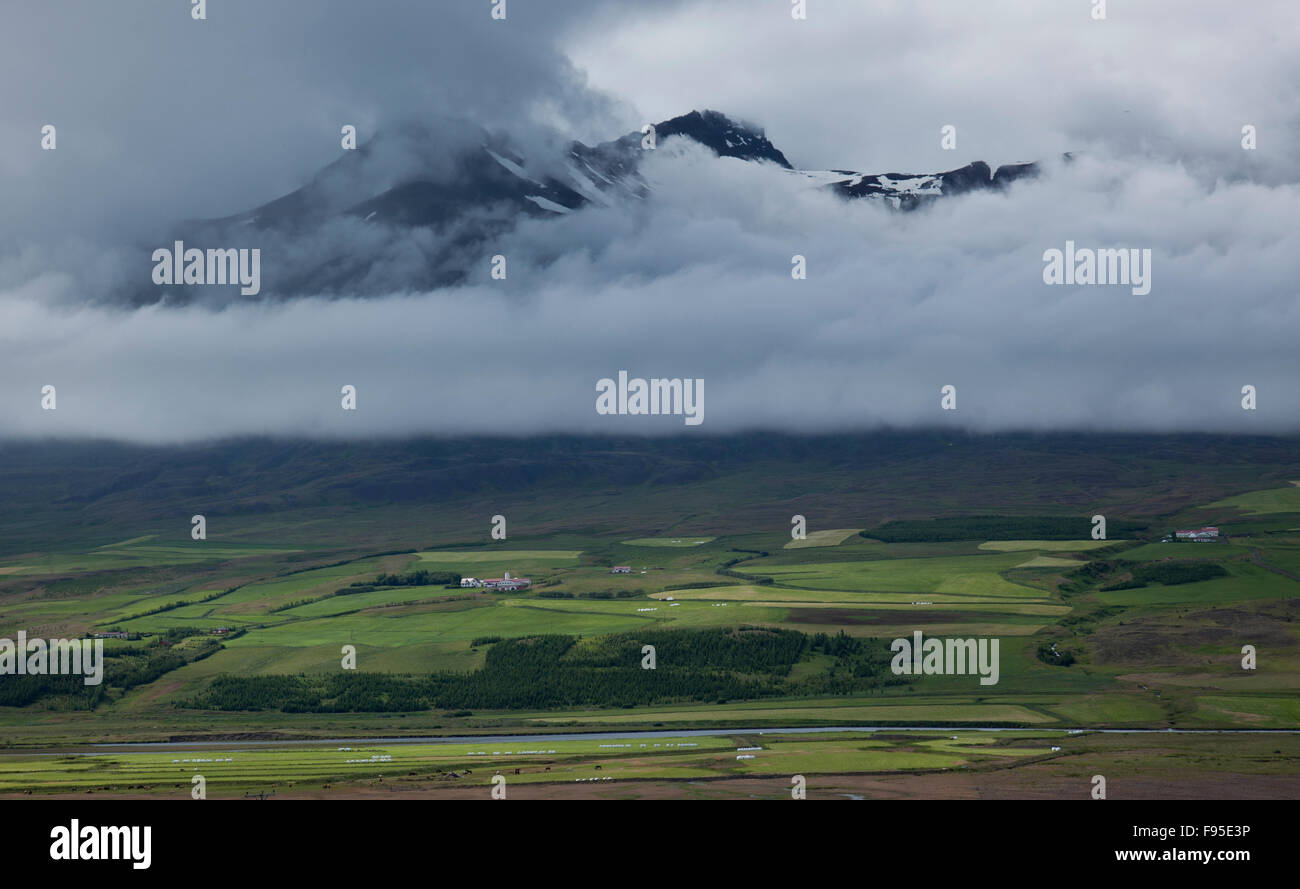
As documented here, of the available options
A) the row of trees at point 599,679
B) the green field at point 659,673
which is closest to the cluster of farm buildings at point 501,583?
the green field at point 659,673

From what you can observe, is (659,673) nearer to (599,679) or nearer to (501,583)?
(599,679)

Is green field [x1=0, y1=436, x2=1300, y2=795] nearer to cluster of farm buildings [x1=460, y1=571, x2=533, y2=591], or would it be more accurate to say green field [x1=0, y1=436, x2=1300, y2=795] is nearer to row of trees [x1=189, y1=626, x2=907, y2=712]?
row of trees [x1=189, y1=626, x2=907, y2=712]

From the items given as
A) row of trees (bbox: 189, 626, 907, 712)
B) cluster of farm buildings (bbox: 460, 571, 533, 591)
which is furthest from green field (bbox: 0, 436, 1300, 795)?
cluster of farm buildings (bbox: 460, 571, 533, 591)

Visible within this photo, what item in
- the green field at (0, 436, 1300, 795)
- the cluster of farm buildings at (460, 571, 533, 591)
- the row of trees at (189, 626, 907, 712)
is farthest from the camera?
the cluster of farm buildings at (460, 571, 533, 591)

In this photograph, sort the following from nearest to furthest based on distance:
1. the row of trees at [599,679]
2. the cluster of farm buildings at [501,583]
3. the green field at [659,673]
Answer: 1. the green field at [659,673]
2. the row of trees at [599,679]
3. the cluster of farm buildings at [501,583]

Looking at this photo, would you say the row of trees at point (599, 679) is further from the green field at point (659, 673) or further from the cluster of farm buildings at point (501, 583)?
the cluster of farm buildings at point (501, 583)

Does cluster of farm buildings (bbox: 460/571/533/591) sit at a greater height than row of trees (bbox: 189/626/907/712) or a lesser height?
greater

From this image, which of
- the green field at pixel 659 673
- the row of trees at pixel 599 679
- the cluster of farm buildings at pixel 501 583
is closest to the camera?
the green field at pixel 659 673

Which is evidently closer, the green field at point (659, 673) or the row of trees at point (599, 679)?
the green field at point (659, 673)

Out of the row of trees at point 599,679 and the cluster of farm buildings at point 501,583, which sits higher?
the cluster of farm buildings at point 501,583

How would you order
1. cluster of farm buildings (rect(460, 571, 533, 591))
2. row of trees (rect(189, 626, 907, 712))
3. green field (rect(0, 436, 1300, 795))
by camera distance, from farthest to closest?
1. cluster of farm buildings (rect(460, 571, 533, 591))
2. row of trees (rect(189, 626, 907, 712))
3. green field (rect(0, 436, 1300, 795))

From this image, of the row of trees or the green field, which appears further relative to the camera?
the row of trees
